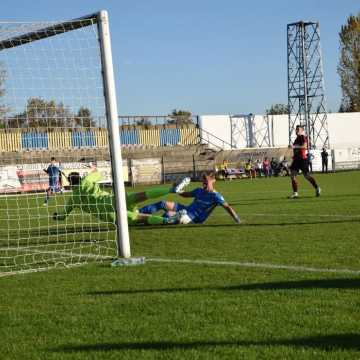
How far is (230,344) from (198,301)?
1330mm

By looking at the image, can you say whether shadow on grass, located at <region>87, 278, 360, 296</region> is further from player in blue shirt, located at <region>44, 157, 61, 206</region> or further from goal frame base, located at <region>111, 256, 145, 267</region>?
player in blue shirt, located at <region>44, 157, 61, 206</region>

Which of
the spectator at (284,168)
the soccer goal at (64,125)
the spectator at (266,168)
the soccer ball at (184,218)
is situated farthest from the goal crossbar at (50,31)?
the spectator at (284,168)

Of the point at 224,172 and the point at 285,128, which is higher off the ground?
the point at 285,128

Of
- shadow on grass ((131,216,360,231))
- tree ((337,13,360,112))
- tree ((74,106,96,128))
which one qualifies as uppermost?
tree ((337,13,360,112))

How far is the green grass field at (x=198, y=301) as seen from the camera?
179 inches

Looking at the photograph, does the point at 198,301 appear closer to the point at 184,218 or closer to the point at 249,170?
the point at 184,218

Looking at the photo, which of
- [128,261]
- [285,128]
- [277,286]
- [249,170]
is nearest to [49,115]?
[128,261]

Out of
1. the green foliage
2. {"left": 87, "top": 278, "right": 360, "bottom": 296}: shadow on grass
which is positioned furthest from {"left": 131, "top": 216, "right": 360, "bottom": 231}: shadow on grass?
{"left": 87, "top": 278, "right": 360, "bottom": 296}: shadow on grass

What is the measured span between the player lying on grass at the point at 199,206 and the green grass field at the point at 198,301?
1796 millimetres

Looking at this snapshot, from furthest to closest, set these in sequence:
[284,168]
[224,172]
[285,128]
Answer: [285,128]
[284,168]
[224,172]

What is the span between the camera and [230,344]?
14.8 feet

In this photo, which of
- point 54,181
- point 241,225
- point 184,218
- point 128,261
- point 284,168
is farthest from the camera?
point 284,168

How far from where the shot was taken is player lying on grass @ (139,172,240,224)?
12.5 m

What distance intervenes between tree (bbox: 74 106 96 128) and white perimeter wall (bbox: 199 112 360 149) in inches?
1654
